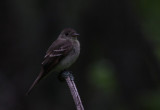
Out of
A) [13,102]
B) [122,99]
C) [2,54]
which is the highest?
[2,54]

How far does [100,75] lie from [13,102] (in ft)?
6.83

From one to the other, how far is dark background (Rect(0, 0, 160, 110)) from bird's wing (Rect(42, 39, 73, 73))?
2098mm

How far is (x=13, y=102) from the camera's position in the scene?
1095 cm

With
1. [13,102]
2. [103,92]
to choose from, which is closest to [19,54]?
[13,102]

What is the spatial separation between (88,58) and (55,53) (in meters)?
2.83

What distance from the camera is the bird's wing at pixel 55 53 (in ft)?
28.9

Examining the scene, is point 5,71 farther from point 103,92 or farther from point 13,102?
point 103,92

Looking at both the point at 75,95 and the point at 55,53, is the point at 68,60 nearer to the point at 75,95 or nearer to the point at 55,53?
the point at 55,53

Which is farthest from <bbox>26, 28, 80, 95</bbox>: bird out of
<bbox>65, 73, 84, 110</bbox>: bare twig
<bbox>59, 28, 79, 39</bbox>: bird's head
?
<bbox>65, 73, 84, 110</bbox>: bare twig

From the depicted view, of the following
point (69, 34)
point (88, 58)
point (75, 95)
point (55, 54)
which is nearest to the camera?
point (75, 95)

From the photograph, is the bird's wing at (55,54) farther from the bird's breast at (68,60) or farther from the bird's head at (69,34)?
the bird's head at (69,34)

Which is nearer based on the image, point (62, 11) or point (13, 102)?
point (13, 102)

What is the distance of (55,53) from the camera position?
29.5ft

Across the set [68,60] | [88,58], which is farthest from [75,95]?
[88,58]
